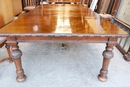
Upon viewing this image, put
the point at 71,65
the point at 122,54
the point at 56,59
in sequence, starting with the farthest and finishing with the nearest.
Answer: the point at 122,54
the point at 56,59
the point at 71,65

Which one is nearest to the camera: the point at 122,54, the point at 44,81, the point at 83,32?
the point at 83,32

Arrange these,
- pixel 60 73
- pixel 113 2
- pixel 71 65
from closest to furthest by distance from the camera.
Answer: pixel 60 73
pixel 71 65
pixel 113 2

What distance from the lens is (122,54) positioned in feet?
7.07

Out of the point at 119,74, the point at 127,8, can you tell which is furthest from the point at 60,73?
the point at 127,8

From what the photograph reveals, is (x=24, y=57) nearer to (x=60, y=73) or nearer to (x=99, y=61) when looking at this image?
(x=60, y=73)

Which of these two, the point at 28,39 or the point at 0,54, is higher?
the point at 28,39

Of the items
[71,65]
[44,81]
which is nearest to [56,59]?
[71,65]

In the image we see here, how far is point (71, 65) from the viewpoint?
1834 mm

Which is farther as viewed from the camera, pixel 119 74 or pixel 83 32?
pixel 119 74

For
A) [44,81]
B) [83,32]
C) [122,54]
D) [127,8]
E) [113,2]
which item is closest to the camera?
[83,32]

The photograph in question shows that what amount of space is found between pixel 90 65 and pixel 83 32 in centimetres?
83

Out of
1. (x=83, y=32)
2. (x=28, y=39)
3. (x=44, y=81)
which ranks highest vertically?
(x=83, y=32)

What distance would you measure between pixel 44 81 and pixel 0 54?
1.07 metres

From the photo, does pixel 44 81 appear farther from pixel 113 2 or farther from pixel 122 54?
pixel 113 2
